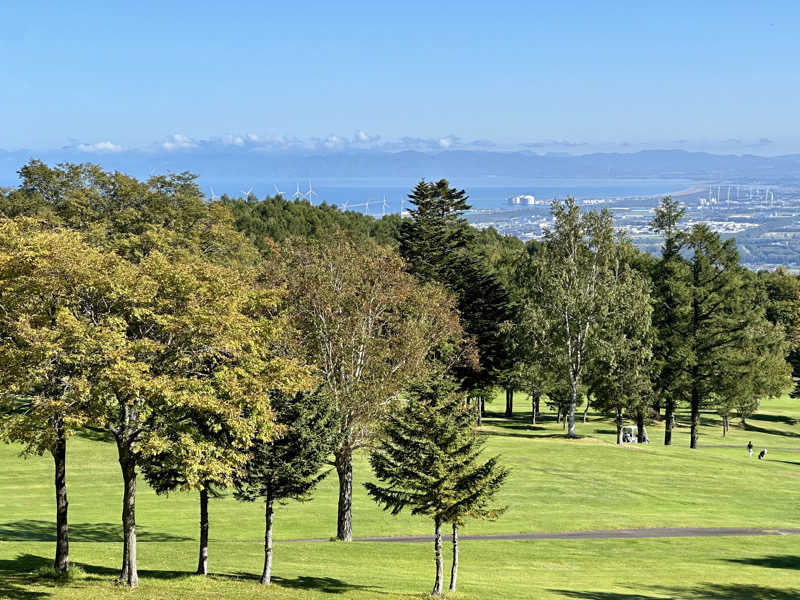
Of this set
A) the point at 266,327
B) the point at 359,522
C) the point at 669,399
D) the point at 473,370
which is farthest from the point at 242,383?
the point at 669,399

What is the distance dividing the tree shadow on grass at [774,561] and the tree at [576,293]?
30.1 metres

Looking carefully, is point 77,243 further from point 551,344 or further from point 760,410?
point 760,410

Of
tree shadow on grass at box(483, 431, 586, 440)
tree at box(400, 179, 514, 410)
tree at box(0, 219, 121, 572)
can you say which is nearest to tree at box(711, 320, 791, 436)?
tree shadow on grass at box(483, 431, 586, 440)

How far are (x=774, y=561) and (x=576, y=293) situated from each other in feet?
111

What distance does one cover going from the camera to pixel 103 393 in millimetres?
24094

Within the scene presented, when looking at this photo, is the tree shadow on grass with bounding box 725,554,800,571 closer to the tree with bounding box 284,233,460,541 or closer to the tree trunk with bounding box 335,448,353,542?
the tree with bounding box 284,233,460,541

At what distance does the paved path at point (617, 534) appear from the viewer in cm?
4194

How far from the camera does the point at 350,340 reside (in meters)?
40.8

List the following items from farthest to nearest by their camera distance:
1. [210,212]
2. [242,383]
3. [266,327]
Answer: [210,212], [266,327], [242,383]

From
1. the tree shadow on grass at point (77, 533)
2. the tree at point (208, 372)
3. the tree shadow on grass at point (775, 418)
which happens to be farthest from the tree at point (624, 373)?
the tree at point (208, 372)

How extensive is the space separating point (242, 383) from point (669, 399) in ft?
195

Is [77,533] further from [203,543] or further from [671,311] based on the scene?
[671,311]

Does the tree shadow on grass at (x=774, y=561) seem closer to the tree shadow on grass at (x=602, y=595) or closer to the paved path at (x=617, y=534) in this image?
the paved path at (x=617, y=534)

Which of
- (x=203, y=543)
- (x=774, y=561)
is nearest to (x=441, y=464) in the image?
(x=203, y=543)
